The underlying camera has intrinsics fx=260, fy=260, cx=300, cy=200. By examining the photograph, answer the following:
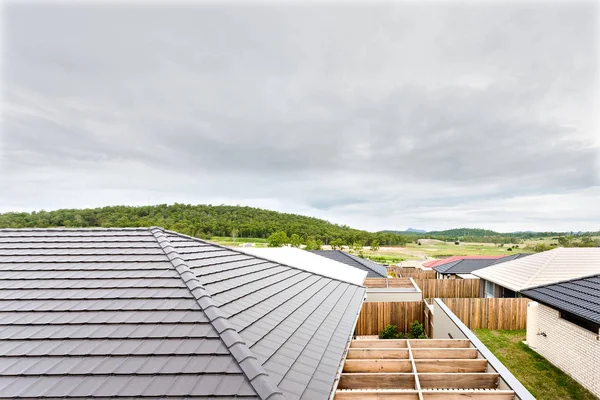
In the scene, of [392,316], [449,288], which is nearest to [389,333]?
[392,316]

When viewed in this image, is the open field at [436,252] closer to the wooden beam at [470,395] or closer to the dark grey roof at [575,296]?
the dark grey roof at [575,296]

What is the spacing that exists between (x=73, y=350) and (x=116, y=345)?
0.61 meters

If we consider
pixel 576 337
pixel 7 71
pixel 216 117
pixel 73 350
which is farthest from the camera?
pixel 216 117

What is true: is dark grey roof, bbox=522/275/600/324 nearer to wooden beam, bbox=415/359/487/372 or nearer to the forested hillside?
wooden beam, bbox=415/359/487/372

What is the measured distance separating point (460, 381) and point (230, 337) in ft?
17.3

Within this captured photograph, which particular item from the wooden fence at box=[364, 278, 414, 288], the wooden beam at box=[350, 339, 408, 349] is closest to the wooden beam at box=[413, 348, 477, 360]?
the wooden beam at box=[350, 339, 408, 349]

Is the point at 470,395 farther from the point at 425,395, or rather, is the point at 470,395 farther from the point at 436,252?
the point at 436,252

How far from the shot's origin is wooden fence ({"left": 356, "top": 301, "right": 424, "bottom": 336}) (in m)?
15.1

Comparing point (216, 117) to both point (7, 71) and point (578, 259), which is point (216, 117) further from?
point (578, 259)

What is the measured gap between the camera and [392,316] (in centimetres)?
1517

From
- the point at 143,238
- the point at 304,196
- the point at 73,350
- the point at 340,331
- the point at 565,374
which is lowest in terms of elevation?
the point at 565,374

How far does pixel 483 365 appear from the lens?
6254 mm

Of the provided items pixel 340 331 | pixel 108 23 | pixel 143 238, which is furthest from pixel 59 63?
pixel 340 331

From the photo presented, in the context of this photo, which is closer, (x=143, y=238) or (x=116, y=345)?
(x=116, y=345)
